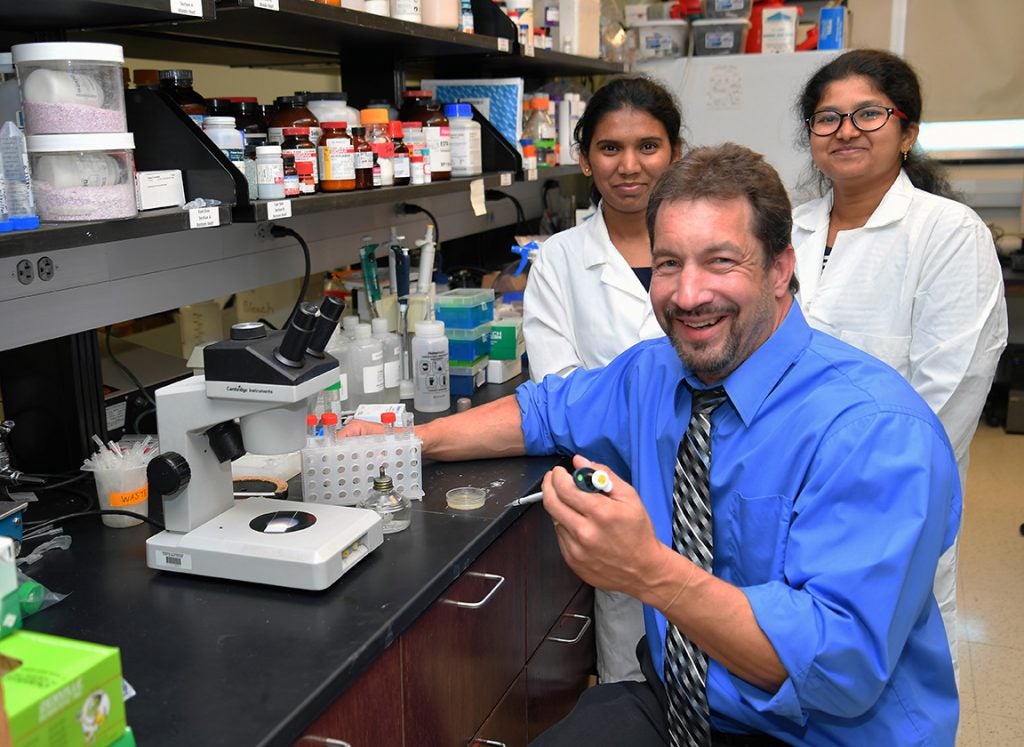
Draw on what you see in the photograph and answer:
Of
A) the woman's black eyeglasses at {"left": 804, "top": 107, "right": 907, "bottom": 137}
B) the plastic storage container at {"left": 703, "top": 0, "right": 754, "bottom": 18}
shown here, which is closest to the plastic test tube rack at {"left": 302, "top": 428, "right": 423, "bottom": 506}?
the woman's black eyeglasses at {"left": 804, "top": 107, "right": 907, "bottom": 137}

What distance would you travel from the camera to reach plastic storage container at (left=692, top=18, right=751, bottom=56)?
13.0 ft

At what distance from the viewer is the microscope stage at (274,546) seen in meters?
1.33

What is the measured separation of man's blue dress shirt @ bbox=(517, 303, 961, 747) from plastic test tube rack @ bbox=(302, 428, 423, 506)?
424 mm

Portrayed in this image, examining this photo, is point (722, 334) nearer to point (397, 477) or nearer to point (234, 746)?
point (397, 477)

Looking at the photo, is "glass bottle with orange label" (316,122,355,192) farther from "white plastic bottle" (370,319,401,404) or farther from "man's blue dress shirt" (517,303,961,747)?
"man's blue dress shirt" (517,303,961,747)

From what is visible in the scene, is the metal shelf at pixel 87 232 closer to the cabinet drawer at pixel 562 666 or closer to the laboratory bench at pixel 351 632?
the laboratory bench at pixel 351 632

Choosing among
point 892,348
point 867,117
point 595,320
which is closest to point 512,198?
point 595,320

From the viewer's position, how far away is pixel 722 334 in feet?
4.84

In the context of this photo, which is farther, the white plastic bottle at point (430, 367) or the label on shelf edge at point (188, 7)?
the white plastic bottle at point (430, 367)

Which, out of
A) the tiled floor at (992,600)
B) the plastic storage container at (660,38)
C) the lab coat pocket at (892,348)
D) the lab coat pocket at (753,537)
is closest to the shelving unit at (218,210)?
the lab coat pocket at (753,537)

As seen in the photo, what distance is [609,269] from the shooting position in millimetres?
2273

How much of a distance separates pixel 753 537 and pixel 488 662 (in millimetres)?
532

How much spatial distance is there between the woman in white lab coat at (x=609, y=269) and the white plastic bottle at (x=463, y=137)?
12.1 inches

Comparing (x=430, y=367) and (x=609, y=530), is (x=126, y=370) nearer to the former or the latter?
(x=430, y=367)
